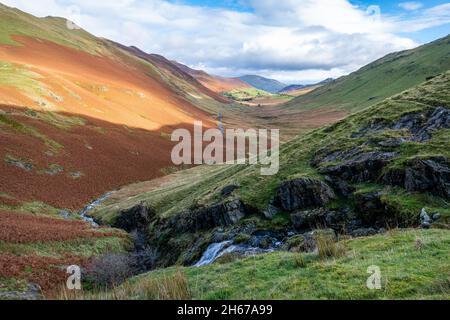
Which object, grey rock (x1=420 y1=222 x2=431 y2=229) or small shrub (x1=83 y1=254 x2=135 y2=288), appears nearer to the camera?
grey rock (x1=420 y1=222 x2=431 y2=229)

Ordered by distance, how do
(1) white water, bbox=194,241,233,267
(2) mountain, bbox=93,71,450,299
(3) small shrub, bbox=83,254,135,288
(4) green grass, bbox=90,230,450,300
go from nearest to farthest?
(4) green grass, bbox=90,230,450,300 < (2) mountain, bbox=93,71,450,299 < (1) white water, bbox=194,241,233,267 < (3) small shrub, bbox=83,254,135,288

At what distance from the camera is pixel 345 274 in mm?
13336

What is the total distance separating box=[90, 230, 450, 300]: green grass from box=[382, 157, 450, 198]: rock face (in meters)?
6.67

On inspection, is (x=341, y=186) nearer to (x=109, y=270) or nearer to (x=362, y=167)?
(x=362, y=167)

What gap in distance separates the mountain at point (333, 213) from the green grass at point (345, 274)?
0.16 feet

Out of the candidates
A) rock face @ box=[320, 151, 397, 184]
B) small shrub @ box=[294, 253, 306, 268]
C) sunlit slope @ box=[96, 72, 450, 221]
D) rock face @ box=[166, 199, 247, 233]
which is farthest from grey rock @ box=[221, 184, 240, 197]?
small shrub @ box=[294, 253, 306, 268]

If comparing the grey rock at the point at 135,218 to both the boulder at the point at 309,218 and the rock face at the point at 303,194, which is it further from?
the boulder at the point at 309,218

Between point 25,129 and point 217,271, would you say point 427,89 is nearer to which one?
point 217,271

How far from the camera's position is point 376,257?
15336 mm

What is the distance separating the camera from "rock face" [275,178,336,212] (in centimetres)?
2845

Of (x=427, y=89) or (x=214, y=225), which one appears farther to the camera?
(x=427, y=89)

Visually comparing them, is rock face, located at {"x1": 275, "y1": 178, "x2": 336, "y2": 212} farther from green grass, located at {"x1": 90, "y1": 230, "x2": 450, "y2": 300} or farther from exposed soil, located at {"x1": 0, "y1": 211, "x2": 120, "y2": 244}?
exposed soil, located at {"x1": 0, "y1": 211, "x2": 120, "y2": 244}
